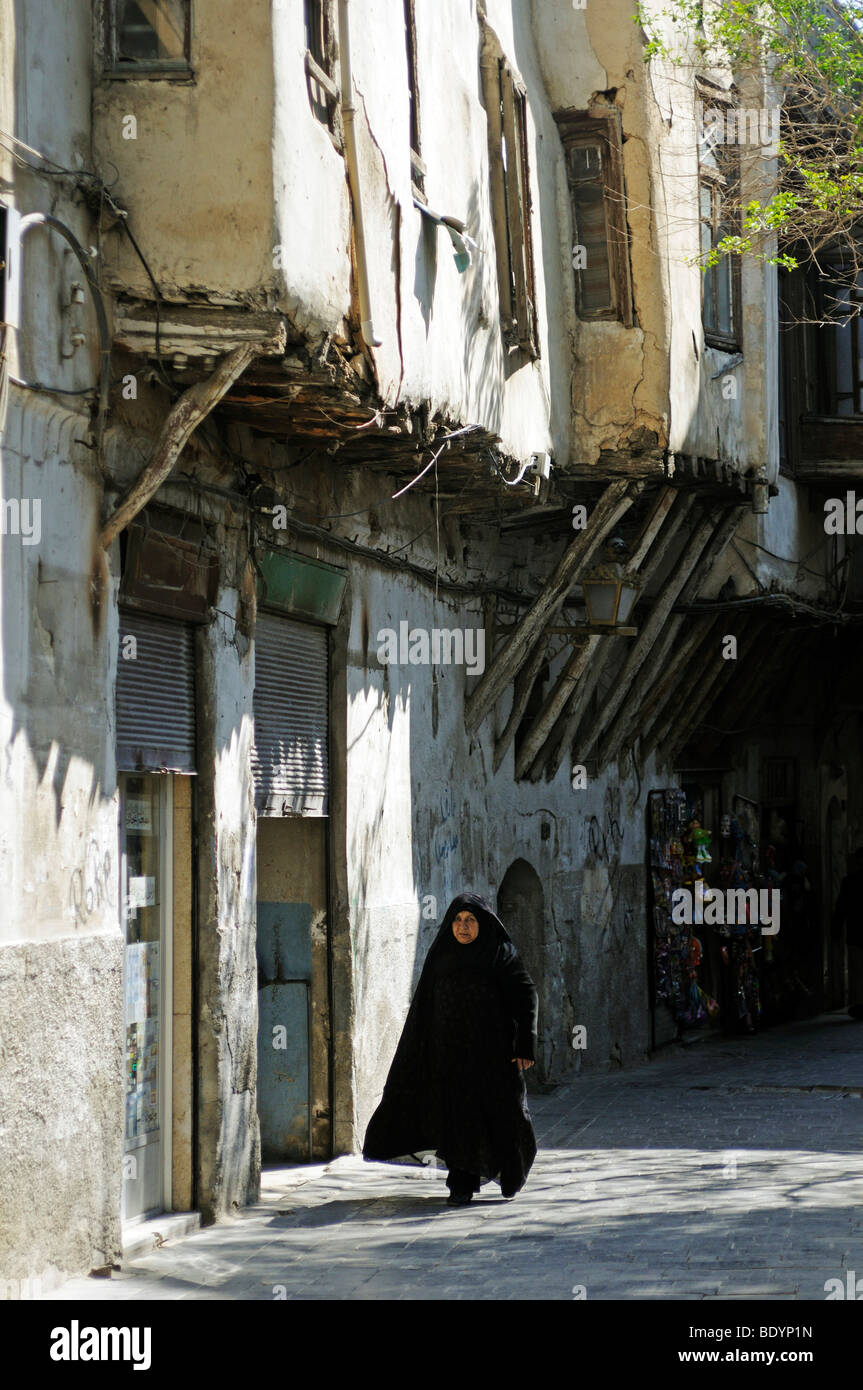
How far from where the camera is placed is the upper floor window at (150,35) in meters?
7.59

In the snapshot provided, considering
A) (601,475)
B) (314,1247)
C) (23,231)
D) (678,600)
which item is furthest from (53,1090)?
(678,600)

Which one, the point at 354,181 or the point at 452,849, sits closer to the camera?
the point at 354,181

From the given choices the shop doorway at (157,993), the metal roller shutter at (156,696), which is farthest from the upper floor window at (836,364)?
the shop doorway at (157,993)

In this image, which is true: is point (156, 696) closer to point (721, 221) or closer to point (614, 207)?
point (614, 207)

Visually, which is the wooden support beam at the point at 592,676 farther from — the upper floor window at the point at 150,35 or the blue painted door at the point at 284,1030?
the upper floor window at the point at 150,35

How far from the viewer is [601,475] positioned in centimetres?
1378

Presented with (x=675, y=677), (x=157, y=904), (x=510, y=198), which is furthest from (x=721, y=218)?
(x=157, y=904)

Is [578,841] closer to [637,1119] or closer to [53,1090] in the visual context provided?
[637,1119]

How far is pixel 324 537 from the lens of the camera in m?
10.4

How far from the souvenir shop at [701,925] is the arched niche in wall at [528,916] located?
3048 millimetres

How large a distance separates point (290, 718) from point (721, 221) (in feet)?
24.7

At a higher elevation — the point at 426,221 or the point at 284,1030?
the point at 426,221

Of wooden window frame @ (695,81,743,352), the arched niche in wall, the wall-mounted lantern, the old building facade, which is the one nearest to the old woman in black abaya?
the old building facade

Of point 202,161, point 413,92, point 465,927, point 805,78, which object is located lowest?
point 465,927
